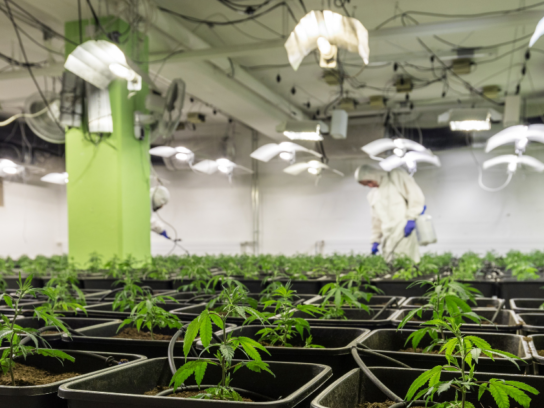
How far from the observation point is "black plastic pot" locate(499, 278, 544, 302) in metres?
2.66

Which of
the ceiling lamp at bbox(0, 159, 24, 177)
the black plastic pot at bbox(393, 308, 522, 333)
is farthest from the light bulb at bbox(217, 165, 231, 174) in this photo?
the black plastic pot at bbox(393, 308, 522, 333)

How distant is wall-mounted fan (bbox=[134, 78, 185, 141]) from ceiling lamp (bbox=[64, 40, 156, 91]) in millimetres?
934

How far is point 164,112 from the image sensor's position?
4.46 m

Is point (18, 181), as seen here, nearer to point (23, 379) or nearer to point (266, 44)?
point (266, 44)

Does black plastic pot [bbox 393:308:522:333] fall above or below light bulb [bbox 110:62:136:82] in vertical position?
below

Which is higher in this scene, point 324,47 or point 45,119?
point 45,119

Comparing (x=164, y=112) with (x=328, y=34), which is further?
(x=164, y=112)

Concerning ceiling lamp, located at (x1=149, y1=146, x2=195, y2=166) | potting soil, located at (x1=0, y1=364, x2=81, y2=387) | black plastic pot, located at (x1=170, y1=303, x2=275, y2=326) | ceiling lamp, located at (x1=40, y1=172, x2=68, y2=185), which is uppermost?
ceiling lamp, located at (x1=149, y1=146, x2=195, y2=166)

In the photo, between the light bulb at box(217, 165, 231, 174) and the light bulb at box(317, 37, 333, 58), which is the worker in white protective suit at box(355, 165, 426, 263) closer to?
Result: the light bulb at box(217, 165, 231, 174)

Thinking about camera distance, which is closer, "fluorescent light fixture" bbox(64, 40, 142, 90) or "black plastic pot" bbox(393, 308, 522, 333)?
"black plastic pot" bbox(393, 308, 522, 333)

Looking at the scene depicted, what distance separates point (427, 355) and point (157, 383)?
1.86 feet

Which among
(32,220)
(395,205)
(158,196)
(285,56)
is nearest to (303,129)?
(285,56)

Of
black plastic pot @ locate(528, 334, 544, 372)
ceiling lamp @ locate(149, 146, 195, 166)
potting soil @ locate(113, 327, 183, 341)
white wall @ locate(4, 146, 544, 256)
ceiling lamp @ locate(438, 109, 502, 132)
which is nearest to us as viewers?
black plastic pot @ locate(528, 334, 544, 372)

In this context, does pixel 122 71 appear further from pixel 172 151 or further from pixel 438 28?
pixel 172 151
